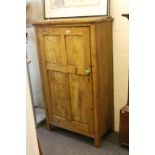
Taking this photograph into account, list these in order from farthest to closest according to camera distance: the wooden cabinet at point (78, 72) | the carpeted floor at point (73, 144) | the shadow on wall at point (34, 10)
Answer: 1. the shadow on wall at point (34, 10)
2. the carpeted floor at point (73, 144)
3. the wooden cabinet at point (78, 72)

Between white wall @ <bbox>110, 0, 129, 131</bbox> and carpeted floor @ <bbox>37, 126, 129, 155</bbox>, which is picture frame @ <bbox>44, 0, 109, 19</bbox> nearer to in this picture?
white wall @ <bbox>110, 0, 129, 131</bbox>

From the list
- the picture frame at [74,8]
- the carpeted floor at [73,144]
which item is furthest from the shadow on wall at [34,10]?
the carpeted floor at [73,144]

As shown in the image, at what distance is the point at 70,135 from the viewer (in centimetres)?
255

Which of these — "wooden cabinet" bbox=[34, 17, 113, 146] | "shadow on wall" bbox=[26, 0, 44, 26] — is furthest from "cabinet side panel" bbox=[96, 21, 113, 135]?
"shadow on wall" bbox=[26, 0, 44, 26]

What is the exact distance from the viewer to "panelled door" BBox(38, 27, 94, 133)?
209 centimetres

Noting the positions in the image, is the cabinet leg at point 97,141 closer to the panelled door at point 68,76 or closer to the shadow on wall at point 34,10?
the panelled door at point 68,76

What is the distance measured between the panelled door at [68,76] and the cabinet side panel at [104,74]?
0.10 m

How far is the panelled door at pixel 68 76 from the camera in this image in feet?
6.85

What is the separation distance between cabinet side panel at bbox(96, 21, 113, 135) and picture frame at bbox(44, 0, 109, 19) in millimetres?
184

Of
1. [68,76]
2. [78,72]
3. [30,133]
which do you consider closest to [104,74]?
[78,72]

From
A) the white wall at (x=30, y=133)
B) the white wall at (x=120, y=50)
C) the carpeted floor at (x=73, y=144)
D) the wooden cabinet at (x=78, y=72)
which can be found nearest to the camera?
the white wall at (x=30, y=133)

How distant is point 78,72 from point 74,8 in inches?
29.2
